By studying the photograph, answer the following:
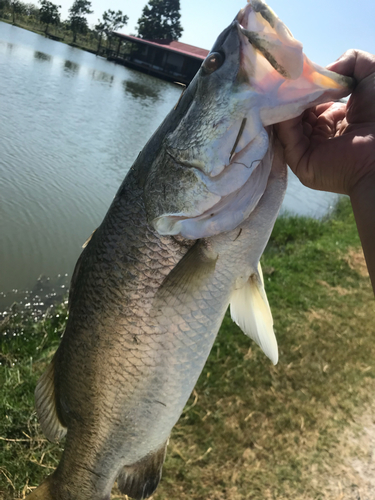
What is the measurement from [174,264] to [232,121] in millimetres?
630

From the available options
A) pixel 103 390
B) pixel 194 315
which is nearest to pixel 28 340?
pixel 103 390

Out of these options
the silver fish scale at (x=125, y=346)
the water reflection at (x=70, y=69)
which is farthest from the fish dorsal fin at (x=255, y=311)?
the water reflection at (x=70, y=69)

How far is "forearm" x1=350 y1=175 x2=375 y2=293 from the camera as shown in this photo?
1564 mm

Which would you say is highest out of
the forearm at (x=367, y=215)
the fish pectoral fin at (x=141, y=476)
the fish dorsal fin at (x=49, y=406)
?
the forearm at (x=367, y=215)

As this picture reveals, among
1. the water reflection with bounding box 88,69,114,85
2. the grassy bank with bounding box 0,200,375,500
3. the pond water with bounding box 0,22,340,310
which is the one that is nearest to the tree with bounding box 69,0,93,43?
the water reflection with bounding box 88,69,114,85

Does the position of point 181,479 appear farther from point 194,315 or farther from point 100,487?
point 194,315

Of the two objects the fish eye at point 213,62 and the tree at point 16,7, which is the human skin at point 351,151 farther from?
the tree at point 16,7

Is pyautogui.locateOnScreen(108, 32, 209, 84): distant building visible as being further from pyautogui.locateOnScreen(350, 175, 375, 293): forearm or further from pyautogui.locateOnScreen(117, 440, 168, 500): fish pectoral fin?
pyautogui.locateOnScreen(117, 440, 168, 500): fish pectoral fin

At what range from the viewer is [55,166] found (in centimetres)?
914

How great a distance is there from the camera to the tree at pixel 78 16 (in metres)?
56.6

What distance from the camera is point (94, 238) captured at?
1.90 metres

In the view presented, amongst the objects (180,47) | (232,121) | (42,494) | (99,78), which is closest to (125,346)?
(42,494)

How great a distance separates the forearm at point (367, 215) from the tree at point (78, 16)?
62877 mm

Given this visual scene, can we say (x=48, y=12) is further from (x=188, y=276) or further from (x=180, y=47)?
(x=188, y=276)
